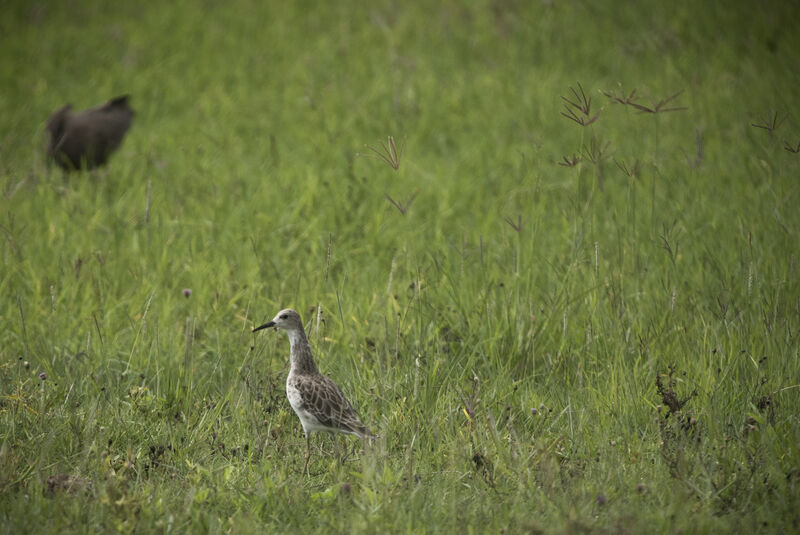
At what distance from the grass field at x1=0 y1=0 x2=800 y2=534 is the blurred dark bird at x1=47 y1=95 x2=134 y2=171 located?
208 millimetres

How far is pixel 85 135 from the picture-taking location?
823 centimetres

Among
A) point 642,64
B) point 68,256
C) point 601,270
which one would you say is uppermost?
point 642,64

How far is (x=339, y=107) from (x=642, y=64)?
12.9 ft

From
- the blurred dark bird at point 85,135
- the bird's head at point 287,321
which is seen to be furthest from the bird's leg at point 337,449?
the blurred dark bird at point 85,135

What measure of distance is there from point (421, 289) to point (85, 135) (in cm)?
473

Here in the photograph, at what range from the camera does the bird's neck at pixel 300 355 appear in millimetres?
4219

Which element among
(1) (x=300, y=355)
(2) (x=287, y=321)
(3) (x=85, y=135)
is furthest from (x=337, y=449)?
(3) (x=85, y=135)

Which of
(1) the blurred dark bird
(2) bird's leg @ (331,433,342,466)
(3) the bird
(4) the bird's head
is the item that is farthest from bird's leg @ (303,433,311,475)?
(1) the blurred dark bird

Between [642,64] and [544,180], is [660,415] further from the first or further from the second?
[642,64]

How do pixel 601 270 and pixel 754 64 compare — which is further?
pixel 754 64

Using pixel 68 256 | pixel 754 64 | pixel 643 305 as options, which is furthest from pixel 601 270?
pixel 754 64

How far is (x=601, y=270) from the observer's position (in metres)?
5.72

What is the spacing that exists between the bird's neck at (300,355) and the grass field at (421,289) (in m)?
0.27

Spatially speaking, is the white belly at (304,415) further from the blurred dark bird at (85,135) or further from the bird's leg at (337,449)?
the blurred dark bird at (85,135)
